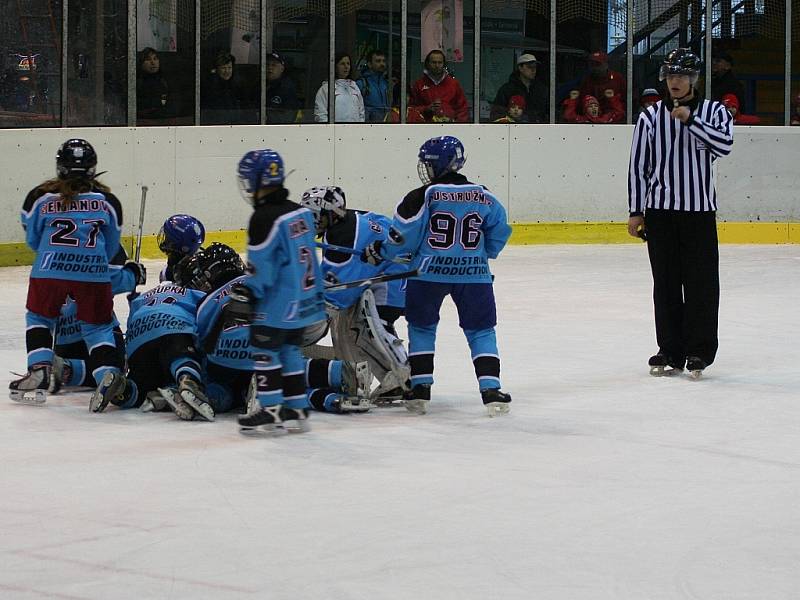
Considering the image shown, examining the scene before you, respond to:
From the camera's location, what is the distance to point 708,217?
6.45m

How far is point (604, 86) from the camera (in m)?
12.9

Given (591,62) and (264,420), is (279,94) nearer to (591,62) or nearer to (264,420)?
(591,62)

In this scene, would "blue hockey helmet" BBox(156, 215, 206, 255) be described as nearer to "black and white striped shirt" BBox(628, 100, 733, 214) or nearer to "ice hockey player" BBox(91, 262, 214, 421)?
"ice hockey player" BBox(91, 262, 214, 421)

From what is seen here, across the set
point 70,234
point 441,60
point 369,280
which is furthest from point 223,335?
point 441,60

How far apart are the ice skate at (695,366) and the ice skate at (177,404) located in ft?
7.65

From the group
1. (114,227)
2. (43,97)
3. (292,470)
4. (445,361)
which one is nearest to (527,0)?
(43,97)

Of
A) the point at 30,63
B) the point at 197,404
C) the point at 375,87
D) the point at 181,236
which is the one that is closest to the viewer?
the point at 197,404

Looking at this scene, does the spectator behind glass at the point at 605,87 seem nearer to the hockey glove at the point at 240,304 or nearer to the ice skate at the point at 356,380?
the ice skate at the point at 356,380

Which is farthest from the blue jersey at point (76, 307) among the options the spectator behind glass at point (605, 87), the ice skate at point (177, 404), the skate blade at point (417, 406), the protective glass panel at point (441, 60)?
the spectator behind glass at point (605, 87)

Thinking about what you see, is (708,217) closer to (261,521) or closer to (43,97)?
(261,521)

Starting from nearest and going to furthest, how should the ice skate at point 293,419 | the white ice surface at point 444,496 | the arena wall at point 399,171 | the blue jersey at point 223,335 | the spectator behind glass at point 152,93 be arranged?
the white ice surface at point 444,496 < the ice skate at point 293,419 < the blue jersey at point 223,335 < the arena wall at point 399,171 < the spectator behind glass at point 152,93

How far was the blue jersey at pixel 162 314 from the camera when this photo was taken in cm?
546

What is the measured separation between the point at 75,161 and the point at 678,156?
108 inches

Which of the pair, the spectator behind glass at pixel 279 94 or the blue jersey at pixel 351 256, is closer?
the blue jersey at pixel 351 256
